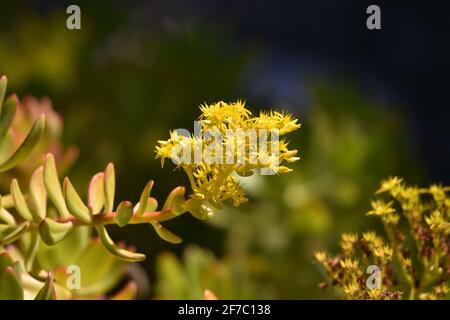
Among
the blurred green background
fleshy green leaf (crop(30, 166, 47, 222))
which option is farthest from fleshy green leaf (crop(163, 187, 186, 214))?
the blurred green background

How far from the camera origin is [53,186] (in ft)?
1.98

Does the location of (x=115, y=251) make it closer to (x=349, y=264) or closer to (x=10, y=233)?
(x=10, y=233)

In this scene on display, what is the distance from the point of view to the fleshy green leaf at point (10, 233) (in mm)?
578

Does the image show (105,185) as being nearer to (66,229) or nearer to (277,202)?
(66,229)

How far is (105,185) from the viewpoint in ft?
1.98

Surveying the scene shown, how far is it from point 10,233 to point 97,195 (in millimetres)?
79

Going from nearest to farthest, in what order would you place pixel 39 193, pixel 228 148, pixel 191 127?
pixel 228 148 → pixel 39 193 → pixel 191 127

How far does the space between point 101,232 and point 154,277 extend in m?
0.93

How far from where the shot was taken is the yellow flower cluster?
552 mm

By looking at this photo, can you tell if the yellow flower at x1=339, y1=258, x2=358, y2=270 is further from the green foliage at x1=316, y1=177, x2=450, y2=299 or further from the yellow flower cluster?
the yellow flower cluster

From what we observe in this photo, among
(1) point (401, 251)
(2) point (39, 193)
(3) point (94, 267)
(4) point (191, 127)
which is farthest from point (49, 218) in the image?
(4) point (191, 127)

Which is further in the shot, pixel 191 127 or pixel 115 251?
pixel 191 127
